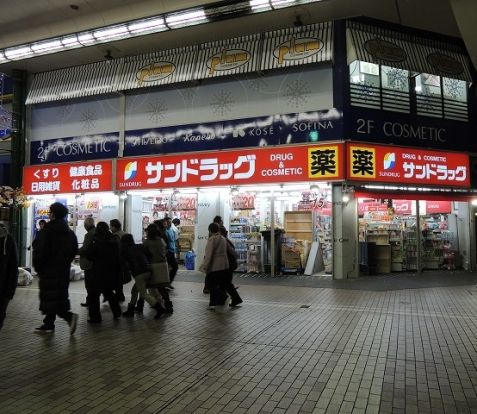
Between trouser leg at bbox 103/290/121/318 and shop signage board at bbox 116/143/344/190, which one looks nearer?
trouser leg at bbox 103/290/121/318

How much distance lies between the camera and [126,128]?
48.0 ft

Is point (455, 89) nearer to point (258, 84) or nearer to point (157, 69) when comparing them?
point (258, 84)

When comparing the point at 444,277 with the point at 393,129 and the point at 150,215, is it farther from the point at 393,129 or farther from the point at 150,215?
the point at 150,215

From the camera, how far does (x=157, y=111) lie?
14195mm

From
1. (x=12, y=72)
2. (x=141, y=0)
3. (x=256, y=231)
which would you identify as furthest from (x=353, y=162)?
(x=12, y=72)

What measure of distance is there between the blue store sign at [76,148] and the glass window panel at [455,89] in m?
11.0

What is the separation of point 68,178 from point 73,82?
3404 millimetres

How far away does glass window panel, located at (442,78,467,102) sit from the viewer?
13.8 metres

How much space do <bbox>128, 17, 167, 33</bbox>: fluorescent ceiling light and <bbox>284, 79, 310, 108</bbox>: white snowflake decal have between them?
4091 millimetres

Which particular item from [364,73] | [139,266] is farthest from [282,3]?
[139,266]

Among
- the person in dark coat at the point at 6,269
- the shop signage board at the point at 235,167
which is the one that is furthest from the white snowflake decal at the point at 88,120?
the person in dark coat at the point at 6,269

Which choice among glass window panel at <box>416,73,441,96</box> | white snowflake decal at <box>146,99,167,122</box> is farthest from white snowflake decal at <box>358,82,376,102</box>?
white snowflake decal at <box>146,99,167,122</box>

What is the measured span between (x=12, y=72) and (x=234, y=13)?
1056cm

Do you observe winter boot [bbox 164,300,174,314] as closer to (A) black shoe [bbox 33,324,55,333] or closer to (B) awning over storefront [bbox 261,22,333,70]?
(A) black shoe [bbox 33,324,55,333]
